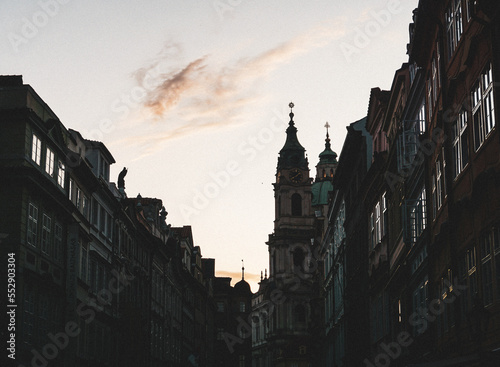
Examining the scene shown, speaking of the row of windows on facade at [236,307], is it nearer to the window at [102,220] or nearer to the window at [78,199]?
the window at [102,220]

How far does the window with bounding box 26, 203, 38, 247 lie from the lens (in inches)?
1320

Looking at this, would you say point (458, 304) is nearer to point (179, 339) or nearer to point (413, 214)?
point (413, 214)

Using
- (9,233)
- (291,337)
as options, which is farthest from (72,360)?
(291,337)

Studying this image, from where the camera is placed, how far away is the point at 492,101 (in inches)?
735

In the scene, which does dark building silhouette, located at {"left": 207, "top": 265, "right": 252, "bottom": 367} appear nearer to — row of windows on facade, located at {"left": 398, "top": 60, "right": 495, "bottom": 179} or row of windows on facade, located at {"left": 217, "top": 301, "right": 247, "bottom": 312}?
row of windows on facade, located at {"left": 217, "top": 301, "right": 247, "bottom": 312}

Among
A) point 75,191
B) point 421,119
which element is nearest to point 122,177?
point 75,191

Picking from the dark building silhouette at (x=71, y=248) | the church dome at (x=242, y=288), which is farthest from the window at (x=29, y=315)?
the church dome at (x=242, y=288)

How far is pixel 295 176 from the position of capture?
451 feet

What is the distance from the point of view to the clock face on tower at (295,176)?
137m

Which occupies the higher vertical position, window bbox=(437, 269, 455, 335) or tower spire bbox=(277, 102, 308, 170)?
tower spire bbox=(277, 102, 308, 170)

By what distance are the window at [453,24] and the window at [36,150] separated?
17453mm

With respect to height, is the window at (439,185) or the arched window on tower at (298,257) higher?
the arched window on tower at (298,257)

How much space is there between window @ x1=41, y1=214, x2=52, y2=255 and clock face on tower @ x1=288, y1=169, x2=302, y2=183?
102m

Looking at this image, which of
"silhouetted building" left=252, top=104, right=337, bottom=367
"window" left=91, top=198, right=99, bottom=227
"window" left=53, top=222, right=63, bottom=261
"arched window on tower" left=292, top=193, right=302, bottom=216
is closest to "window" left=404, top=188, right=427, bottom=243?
"window" left=53, top=222, right=63, bottom=261
